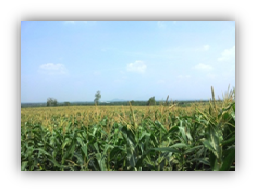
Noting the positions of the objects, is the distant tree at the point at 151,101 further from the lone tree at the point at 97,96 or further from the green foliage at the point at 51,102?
the green foliage at the point at 51,102

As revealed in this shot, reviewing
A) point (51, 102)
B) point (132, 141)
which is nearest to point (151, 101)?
point (132, 141)

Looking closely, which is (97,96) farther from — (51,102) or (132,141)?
(132,141)

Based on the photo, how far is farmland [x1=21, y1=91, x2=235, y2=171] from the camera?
97.5 inches

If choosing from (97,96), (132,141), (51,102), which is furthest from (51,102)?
(132,141)

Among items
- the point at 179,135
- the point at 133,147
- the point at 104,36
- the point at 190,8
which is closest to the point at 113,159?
the point at 133,147

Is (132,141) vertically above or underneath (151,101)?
underneath

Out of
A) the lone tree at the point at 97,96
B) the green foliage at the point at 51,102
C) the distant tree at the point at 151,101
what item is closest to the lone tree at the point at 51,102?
the green foliage at the point at 51,102

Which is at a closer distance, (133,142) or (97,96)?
(133,142)

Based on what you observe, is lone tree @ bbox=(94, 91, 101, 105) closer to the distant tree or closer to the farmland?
the farmland

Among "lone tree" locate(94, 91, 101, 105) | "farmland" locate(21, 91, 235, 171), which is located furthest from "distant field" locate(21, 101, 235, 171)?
"lone tree" locate(94, 91, 101, 105)

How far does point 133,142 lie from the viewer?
256 cm

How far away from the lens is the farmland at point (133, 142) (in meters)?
2.48
